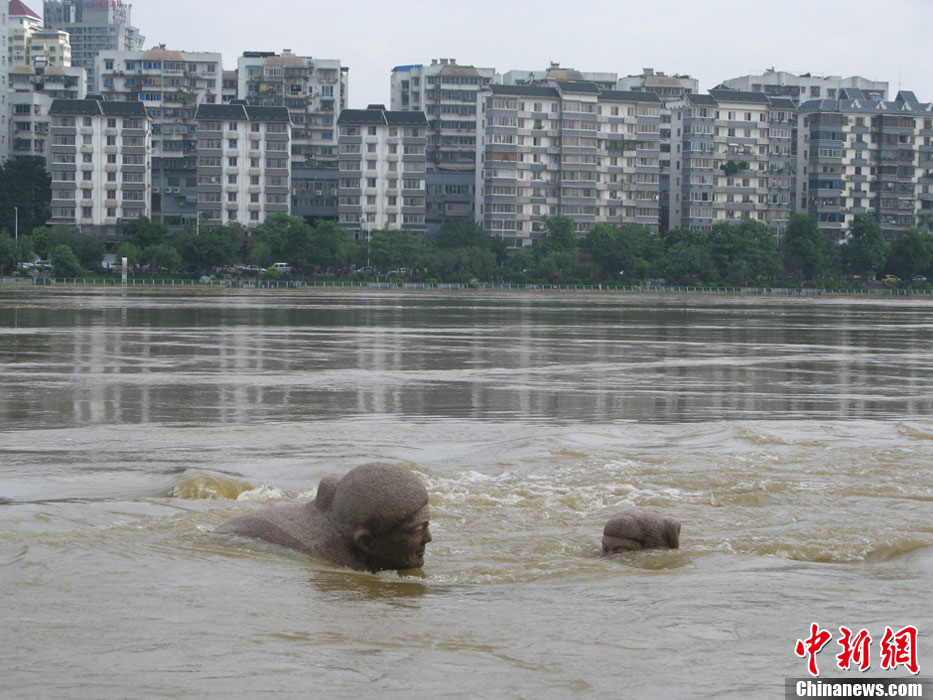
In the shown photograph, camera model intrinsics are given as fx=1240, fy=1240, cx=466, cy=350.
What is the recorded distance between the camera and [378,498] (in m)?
8.23

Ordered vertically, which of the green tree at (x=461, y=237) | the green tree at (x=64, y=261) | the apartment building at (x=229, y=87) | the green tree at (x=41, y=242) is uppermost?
the apartment building at (x=229, y=87)

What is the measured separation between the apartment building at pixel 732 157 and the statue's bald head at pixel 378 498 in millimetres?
150531

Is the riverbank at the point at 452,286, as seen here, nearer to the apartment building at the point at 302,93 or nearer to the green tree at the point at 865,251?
the green tree at the point at 865,251

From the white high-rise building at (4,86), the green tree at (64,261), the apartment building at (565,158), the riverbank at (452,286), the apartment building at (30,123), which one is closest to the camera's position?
the riverbank at (452,286)

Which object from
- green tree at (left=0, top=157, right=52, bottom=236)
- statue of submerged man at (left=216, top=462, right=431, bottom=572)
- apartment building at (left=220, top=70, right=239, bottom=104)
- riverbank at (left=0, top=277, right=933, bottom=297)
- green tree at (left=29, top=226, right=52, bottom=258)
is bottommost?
statue of submerged man at (left=216, top=462, right=431, bottom=572)

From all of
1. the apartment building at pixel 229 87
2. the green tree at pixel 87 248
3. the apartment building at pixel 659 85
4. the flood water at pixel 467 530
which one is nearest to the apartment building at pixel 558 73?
the apartment building at pixel 659 85

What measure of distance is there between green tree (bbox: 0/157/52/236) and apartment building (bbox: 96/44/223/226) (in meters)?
13.0

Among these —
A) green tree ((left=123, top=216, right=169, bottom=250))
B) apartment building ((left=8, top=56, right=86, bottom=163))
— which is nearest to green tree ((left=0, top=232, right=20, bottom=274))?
green tree ((left=123, top=216, right=169, bottom=250))

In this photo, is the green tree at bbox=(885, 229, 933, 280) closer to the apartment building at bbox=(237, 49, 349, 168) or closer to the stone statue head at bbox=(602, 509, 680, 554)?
the apartment building at bbox=(237, 49, 349, 168)

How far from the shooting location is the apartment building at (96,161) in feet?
446

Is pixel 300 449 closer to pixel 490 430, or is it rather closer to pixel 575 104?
pixel 490 430

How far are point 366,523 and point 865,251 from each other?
442ft

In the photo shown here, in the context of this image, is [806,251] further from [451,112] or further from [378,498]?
[378,498]

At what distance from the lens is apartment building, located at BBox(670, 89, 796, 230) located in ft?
510
